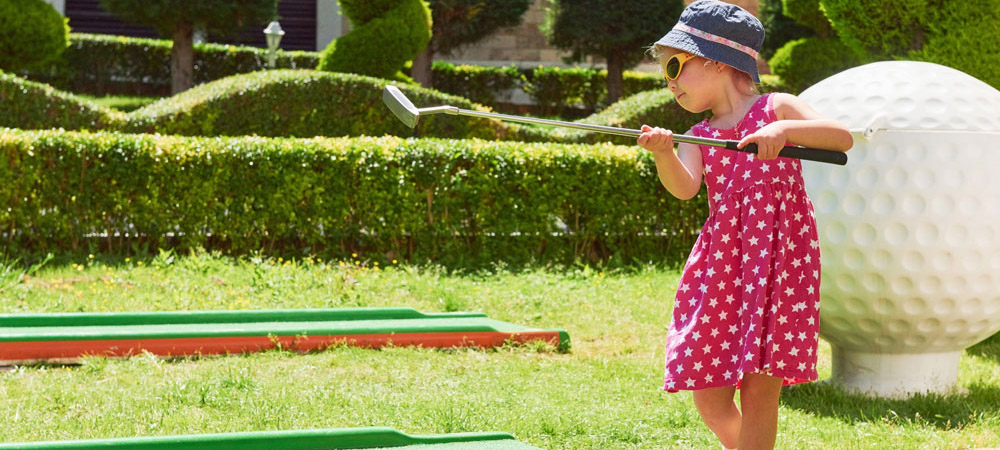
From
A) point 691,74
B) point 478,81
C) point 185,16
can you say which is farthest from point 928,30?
point 478,81

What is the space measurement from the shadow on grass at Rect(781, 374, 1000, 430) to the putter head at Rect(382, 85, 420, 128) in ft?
7.21

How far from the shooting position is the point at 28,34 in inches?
678

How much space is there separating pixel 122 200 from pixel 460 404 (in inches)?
196

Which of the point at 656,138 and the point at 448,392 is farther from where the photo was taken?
the point at 448,392

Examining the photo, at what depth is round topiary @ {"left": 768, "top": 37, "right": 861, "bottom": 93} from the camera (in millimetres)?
16594

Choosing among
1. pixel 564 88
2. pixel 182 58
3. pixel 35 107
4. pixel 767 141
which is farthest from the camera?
pixel 564 88

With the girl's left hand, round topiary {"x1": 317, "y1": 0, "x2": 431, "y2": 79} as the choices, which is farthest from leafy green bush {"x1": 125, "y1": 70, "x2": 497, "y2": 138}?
the girl's left hand

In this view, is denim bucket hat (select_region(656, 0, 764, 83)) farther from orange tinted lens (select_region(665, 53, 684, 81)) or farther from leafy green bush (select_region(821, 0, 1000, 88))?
leafy green bush (select_region(821, 0, 1000, 88))

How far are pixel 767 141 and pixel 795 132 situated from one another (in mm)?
162

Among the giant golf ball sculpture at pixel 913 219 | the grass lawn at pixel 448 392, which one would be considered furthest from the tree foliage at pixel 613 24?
the giant golf ball sculpture at pixel 913 219

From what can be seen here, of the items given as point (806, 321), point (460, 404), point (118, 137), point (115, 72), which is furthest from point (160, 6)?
point (806, 321)

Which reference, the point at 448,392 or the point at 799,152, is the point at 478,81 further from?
the point at 799,152

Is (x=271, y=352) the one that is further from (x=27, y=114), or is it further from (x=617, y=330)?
(x=27, y=114)

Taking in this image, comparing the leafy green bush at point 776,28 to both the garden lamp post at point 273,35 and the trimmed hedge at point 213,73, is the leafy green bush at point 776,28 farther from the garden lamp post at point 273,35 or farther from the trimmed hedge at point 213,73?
the garden lamp post at point 273,35
